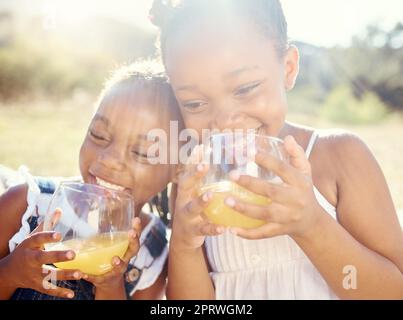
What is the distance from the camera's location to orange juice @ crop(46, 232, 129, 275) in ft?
6.14

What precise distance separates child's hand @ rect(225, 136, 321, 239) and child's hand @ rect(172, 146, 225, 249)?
0.14 meters

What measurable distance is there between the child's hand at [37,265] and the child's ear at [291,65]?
1.32m

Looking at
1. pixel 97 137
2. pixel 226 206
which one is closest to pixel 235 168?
pixel 226 206

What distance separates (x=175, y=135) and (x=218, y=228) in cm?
95

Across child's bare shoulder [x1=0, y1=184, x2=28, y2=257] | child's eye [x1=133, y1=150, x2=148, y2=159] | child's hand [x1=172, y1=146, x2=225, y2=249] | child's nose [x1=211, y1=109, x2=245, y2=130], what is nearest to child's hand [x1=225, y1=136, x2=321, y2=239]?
child's hand [x1=172, y1=146, x2=225, y2=249]

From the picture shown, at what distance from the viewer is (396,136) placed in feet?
33.8

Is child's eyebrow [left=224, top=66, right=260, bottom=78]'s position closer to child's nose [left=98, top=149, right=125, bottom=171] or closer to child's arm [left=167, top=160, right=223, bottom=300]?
child's arm [left=167, top=160, right=223, bottom=300]

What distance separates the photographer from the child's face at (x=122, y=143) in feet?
8.14

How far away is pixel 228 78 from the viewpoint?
2.11m

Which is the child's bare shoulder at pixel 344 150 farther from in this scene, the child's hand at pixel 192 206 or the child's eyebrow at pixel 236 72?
the child's hand at pixel 192 206

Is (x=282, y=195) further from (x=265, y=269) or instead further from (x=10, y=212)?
(x=10, y=212)

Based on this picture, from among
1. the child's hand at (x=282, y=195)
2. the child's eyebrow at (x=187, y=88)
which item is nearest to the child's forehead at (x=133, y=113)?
the child's eyebrow at (x=187, y=88)
